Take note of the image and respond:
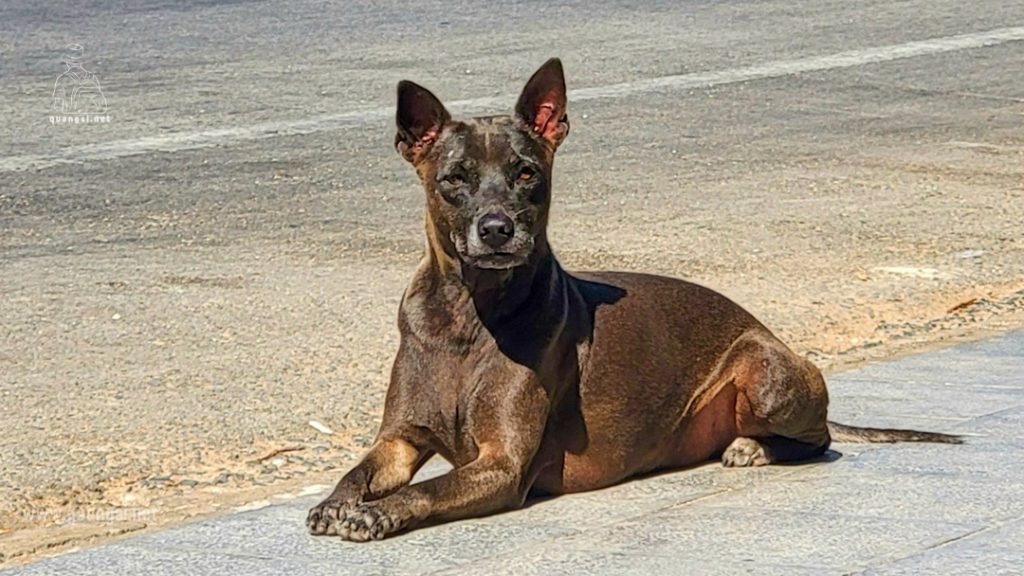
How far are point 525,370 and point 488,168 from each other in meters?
0.58

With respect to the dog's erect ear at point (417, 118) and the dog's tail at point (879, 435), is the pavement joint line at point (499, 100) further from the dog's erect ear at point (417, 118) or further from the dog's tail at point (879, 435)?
the dog's tail at point (879, 435)

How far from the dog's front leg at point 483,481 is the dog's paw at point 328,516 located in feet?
0.08

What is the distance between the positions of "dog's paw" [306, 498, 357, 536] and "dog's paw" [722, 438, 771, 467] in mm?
1351

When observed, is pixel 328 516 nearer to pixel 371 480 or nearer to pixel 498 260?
pixel 371 480

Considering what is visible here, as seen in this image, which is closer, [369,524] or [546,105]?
[369,524]

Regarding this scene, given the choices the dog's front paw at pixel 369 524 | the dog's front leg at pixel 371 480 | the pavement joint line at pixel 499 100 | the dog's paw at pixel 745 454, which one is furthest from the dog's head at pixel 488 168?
the pavement joint line at pixel 499 100

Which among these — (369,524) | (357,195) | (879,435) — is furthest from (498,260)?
(357,195)

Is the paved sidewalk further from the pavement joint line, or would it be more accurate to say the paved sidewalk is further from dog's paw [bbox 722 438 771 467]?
the pavement joint line

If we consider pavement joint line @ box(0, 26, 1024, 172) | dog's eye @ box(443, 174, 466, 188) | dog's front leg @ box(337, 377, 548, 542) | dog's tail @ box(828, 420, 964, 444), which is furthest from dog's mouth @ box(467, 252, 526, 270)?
pavement joint line @ box(0, 26, 1024, 172)

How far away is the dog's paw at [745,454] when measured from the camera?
6.43m

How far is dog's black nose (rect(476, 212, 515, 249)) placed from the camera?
5754 mm

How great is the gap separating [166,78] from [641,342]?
31.1ft

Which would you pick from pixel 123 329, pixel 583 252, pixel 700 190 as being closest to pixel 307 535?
pixel 123 329

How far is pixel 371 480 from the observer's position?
5840mm
